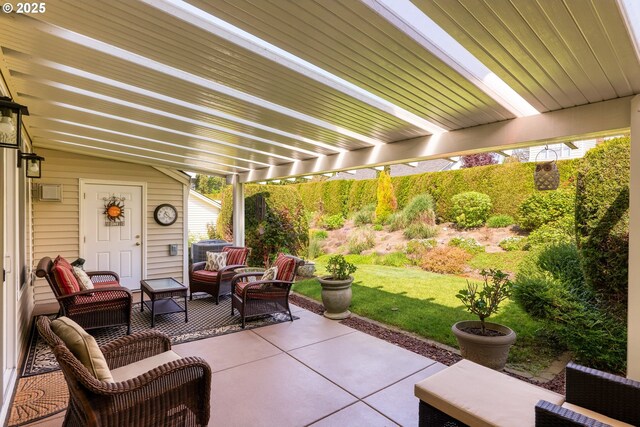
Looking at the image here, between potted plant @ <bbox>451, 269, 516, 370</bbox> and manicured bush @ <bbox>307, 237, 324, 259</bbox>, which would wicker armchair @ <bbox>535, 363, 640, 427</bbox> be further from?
manicured bush @ <bbox>307, 237, 324, 259</bbox>

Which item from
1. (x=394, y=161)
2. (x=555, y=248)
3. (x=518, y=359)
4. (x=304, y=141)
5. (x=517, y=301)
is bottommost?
(x=518, y=359)

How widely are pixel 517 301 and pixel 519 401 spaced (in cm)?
264

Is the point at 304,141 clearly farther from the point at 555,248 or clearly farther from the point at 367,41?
the point at 555,248

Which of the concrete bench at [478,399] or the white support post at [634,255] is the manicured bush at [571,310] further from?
the concrete bench at [478,399]

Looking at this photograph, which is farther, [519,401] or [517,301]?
[517,301]

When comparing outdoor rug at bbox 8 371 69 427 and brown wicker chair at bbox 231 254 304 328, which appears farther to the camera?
brown wicker chair at bbox 231 254 304 328

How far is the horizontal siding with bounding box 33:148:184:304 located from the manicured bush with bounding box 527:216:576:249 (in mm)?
8392

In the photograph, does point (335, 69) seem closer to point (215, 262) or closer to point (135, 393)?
point (135, 393)

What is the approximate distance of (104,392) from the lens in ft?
6.10

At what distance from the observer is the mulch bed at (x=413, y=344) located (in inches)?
129

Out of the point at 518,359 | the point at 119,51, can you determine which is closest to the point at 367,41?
the point at 119,51

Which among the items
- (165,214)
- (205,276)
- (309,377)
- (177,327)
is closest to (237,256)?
(205,276)

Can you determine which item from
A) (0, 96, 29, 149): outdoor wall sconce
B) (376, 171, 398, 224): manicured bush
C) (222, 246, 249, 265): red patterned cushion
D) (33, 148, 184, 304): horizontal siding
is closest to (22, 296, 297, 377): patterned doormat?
(222, 246, 249, 265): red patterned cushion

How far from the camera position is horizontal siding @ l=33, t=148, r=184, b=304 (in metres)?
6.11
